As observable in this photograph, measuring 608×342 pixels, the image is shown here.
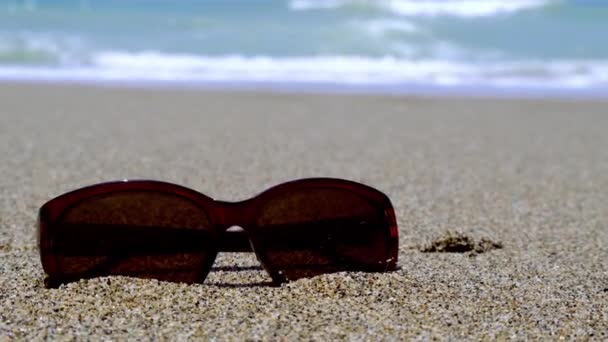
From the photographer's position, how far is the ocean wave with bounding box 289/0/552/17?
17359 mm

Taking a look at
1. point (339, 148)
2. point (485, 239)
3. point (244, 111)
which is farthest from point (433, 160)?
point (244, 111)

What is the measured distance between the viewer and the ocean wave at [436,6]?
57.0 ft

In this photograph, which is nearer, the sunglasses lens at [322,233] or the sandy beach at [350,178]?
the sandy beach at [350,178]

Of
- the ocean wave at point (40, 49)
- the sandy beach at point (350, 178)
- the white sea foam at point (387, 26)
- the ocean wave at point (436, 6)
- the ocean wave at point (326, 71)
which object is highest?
the ocean wave at point (436, 6)

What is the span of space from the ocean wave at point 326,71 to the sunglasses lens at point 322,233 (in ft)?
22.8

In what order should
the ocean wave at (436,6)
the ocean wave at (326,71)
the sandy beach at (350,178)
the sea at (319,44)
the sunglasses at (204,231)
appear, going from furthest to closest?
1. the ocean wave at (436,6)
2. the sea at (319,44)
3. the ocean wave at (326,71)
4. the sunglasses at (204,231)
5. the sandy beach at (350,178)

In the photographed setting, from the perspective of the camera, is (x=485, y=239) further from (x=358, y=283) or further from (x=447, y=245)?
(x=358, y=283)

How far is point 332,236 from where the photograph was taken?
1917 mm

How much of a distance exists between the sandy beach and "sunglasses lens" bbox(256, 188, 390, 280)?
0.06m

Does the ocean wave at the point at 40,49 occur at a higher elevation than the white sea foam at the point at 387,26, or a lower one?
lower

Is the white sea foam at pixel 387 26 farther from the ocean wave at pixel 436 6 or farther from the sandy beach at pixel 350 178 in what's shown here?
the sandy beach at pixel 350 178

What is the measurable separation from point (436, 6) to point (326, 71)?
27.8 ft

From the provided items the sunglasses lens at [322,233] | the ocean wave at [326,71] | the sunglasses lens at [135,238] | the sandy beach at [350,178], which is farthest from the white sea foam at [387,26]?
the sunglasses lens at [135,238]

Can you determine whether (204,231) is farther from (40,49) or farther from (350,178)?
(40,49)
